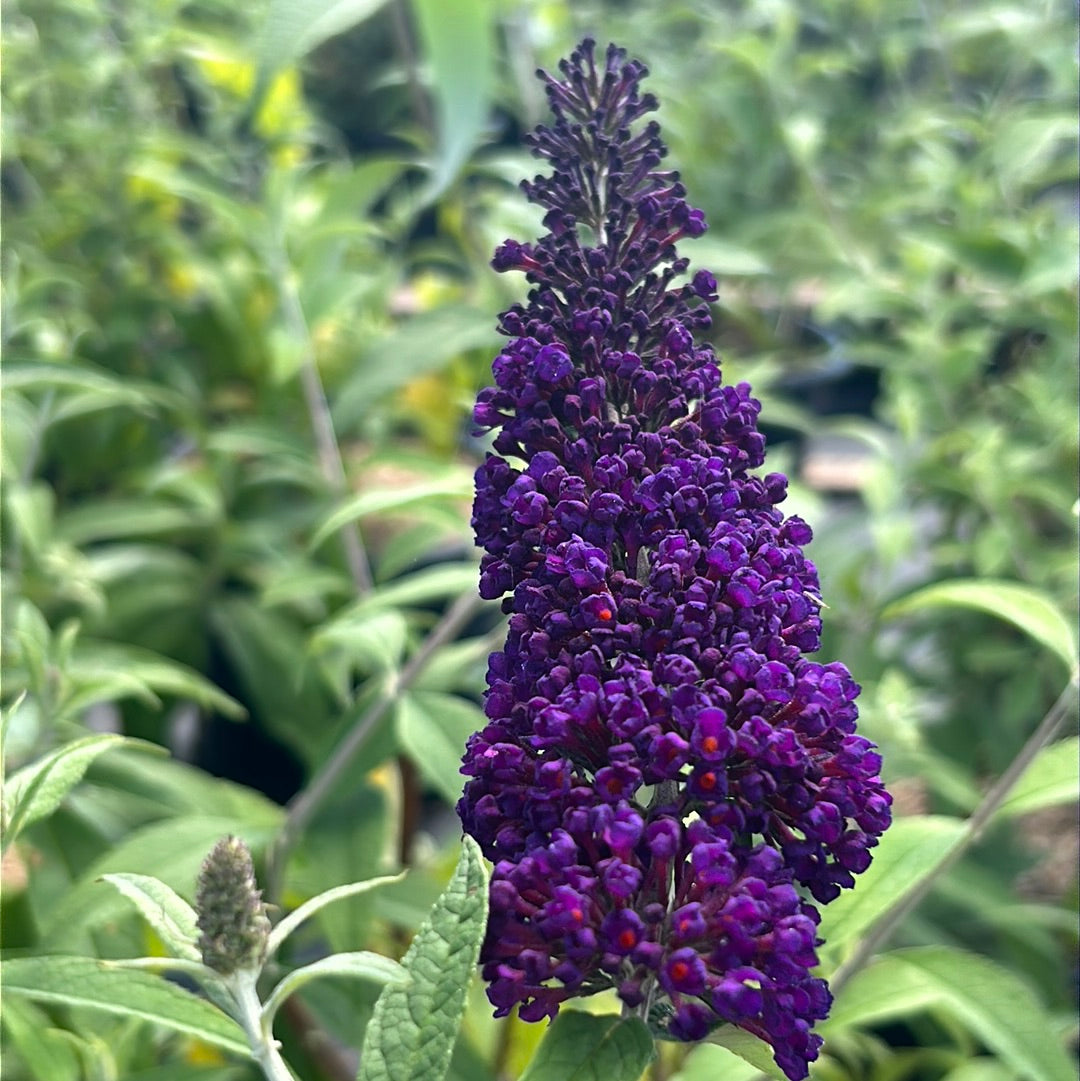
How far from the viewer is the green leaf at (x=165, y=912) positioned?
1.55 feet

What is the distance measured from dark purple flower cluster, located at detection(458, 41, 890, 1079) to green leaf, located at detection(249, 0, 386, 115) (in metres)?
0.28

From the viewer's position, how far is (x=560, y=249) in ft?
1.78

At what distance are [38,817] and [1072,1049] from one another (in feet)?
3.34

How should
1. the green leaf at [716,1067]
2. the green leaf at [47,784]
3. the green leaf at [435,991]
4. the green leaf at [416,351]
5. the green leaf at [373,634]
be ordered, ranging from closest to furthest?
the green leaf at [435,991] < the green leaf at [47,784] < the green leaf at [716,1067] < the green leaf at [373,634] < the green leaf at [416,351]

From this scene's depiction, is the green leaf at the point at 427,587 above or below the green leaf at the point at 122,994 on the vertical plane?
above

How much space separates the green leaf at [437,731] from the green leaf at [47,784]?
0.26 meters

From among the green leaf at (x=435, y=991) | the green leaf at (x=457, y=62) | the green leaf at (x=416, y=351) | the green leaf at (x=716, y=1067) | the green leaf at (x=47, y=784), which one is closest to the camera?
the green leaf at (x=435, y=991)

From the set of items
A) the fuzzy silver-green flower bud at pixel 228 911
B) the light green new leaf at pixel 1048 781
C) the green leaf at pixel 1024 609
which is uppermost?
the green leaf at pixel 1024 609

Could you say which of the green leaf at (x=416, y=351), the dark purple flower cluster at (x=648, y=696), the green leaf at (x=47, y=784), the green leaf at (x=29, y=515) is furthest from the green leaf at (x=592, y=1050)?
the green leaf at (x=29, y=515)

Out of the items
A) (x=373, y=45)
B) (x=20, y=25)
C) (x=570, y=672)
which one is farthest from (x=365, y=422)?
(x=373, y=45)

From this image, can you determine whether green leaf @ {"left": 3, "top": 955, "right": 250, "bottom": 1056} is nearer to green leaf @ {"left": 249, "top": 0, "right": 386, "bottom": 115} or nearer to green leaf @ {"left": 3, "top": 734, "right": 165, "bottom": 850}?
→ green leaf @ {"left": 3, "top": 734, "right": 165, "bottom": 850}

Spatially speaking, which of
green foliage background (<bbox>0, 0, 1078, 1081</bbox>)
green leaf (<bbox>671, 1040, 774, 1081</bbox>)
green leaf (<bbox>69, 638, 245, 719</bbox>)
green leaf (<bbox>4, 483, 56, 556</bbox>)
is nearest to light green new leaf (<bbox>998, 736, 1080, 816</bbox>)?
green foliage background (<bbox>0, 0, 1078, 1081</bbox>)

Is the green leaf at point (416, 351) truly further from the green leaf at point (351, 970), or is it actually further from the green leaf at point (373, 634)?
the green leaf at point (351, 970)

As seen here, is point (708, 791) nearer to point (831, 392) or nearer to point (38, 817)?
point (38, 817)
